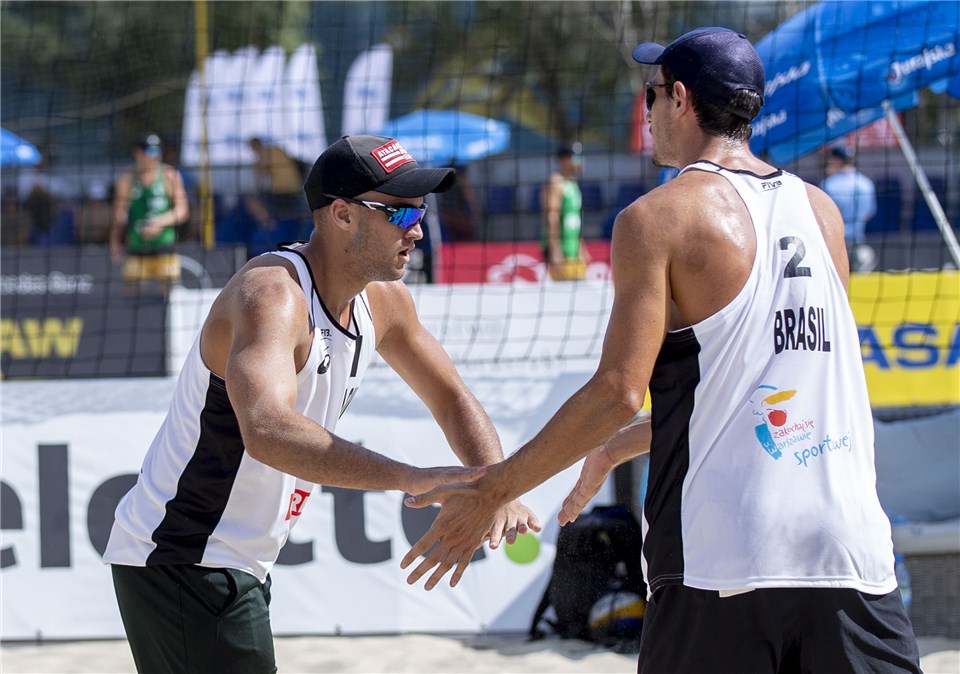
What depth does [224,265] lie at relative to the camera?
28.7 ft

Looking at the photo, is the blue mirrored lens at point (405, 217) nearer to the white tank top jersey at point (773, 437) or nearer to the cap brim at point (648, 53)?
the cap brim at point (648, 53)

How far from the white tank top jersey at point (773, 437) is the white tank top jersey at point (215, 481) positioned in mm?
812

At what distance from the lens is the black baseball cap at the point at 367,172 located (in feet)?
8.23

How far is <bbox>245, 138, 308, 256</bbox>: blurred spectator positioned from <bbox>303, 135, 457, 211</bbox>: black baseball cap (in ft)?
19.9

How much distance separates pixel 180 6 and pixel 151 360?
19624 millimetres

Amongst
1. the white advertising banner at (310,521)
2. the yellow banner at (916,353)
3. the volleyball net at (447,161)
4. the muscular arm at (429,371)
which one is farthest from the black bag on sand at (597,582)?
the muscular arm at (429,371)

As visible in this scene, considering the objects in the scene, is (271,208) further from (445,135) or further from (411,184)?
(411,184)

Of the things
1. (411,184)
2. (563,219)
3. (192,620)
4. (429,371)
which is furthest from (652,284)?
(563,219)

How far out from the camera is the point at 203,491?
2465 millimetres

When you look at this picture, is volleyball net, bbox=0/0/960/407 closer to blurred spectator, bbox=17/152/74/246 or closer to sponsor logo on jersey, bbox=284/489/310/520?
blurred spectator, bbox=17/152/74/246

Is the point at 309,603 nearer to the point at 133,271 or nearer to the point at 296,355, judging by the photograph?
the point at 296,355

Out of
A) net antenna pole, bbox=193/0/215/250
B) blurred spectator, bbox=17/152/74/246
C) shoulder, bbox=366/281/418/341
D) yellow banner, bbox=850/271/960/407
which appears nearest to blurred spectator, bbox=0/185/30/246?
blurred spectator, bbox=17/152/74/246

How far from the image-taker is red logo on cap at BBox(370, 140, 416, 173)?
252 centimetres

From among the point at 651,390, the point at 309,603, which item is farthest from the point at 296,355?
the point at 309,603
